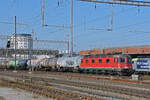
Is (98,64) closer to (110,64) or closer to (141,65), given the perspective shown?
(110,64)

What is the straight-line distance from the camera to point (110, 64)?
38906 mm

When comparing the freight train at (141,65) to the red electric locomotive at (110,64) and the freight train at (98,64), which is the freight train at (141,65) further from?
the red electric locomotive at (110,64)

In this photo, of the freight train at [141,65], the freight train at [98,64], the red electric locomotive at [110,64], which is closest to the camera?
the red electric locomotive at [110,64]

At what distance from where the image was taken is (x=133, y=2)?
2202cm

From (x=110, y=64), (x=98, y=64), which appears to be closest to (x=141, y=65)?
(x=110, y=64)

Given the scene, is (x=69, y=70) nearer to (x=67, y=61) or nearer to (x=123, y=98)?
(x=67, y=61)

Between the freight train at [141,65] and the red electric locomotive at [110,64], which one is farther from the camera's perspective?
the freight train at [141,65]

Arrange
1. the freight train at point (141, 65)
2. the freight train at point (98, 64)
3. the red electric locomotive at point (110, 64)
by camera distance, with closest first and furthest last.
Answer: the red electric locomotive at point (110, 64) < the freight train at point (98, 64) < the freight train at point (141, 65)

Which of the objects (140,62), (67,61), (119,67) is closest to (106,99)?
(119,67)

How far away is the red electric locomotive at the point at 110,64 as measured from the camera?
37750 millimetres

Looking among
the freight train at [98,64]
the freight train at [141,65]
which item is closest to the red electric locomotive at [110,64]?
the freight train at [98,64]

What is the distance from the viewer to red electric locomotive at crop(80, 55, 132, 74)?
37.8 m

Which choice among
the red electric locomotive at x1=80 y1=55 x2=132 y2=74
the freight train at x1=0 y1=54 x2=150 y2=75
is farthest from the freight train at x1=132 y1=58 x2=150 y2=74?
the red electric locomotive at x1=80 y1=55 x2=132 y2=74

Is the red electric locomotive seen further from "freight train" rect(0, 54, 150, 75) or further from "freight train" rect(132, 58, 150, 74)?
"freight train" rect(132, 58, 150, 74)
